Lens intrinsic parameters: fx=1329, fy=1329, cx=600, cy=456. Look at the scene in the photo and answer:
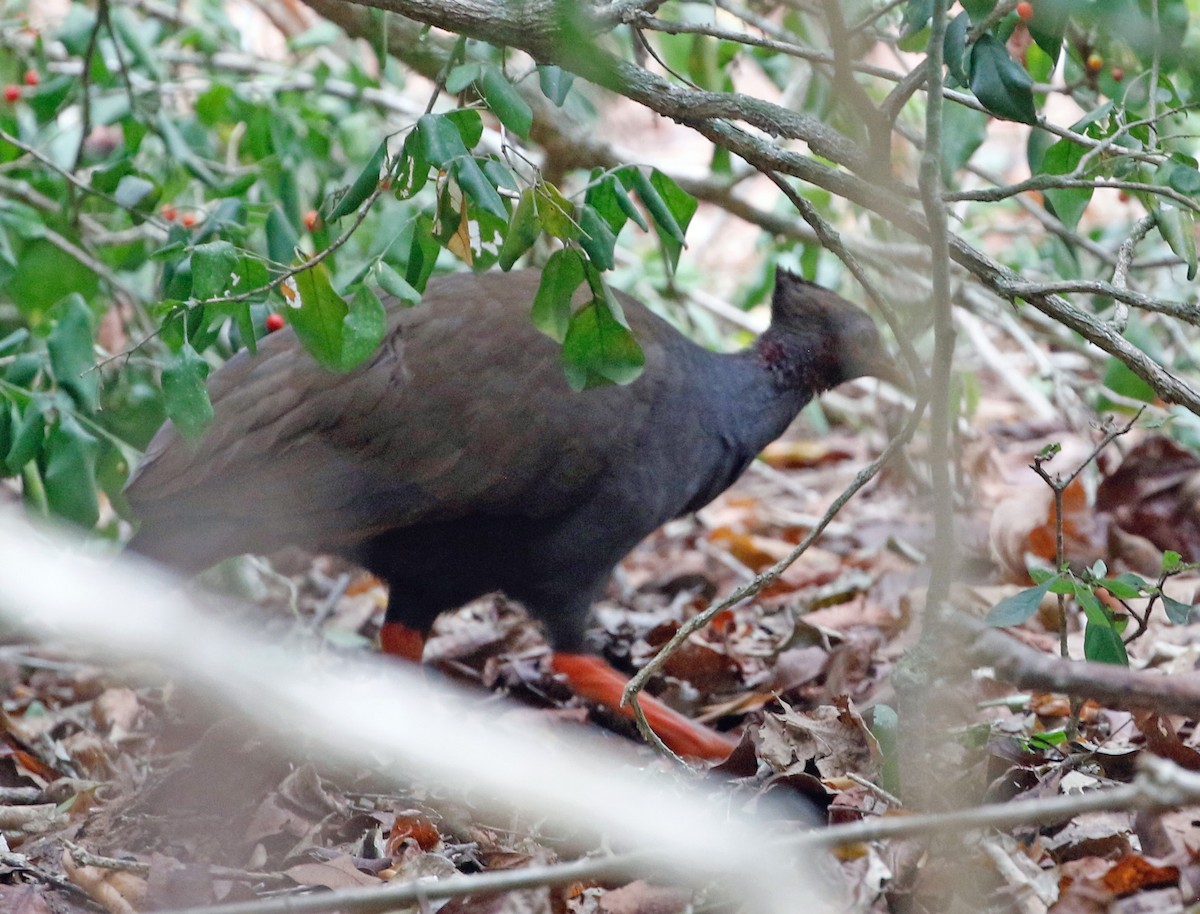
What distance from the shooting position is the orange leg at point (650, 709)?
3654mm

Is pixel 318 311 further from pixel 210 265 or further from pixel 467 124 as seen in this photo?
pixel 467 124

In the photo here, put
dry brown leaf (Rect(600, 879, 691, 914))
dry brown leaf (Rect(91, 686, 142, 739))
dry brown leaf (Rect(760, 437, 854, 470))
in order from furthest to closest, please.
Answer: dry brown leaf (Rect(760, 437, 854, 470)) < dry brown leaf (Rect(91, 686, 142, 739)) < dry brown leaf (Rect(600, 879, 691, 914))

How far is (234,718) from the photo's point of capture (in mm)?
3529

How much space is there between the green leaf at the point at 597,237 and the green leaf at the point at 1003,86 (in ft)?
2.42

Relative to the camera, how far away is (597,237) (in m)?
2.56

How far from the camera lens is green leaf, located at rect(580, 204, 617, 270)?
256cm

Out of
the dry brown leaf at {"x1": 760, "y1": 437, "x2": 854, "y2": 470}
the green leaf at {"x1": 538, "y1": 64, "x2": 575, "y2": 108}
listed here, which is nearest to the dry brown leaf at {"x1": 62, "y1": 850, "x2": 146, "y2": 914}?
the green leaf at {"x1": 538, "y1": 64, "x2": 575, "y2": 108}

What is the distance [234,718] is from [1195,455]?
10.8 feet

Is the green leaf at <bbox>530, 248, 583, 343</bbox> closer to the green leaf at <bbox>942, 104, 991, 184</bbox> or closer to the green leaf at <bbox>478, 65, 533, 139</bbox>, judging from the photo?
the green leaf at <bbox>478, 65, 533, 139</bbox>

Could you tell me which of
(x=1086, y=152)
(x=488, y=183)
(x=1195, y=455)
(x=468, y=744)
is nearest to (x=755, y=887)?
(x=468, y=744)

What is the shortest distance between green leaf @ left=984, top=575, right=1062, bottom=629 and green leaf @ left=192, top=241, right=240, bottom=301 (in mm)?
1657

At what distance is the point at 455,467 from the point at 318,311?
1108 millimetres

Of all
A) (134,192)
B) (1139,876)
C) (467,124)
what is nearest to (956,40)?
(467,124)

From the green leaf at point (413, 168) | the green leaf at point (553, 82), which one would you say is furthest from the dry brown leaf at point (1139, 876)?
the green leaf at point (553, 82)
